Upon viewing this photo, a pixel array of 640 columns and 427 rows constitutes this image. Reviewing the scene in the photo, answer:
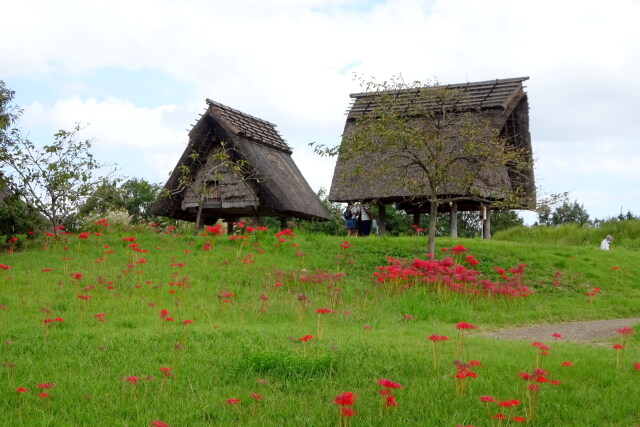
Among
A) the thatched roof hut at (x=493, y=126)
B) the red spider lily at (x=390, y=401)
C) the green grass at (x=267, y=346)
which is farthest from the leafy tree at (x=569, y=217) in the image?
the red spider lily at (x=390, y=401)

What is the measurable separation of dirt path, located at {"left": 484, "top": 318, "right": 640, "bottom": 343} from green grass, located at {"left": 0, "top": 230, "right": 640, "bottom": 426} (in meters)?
0.41

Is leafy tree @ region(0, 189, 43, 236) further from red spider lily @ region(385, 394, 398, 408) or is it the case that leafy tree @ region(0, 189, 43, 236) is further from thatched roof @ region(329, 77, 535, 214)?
red spider lily @ region(385, 394, 398, 408)

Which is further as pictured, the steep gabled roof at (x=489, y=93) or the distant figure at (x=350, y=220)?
the distant figure at (x=350, y=220)

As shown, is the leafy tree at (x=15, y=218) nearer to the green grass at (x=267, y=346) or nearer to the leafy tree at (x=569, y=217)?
the green grass at (x=267, y=346)

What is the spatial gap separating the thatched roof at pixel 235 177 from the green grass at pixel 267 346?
22.5 ft

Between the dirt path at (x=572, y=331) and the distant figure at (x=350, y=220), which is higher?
the distant figure at (x=350, y=220)

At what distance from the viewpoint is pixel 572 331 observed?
10.3 meters

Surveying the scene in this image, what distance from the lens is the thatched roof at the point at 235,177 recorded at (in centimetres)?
2145

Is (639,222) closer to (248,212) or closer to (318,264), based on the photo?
(248,212)

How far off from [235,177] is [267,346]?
15.2 m

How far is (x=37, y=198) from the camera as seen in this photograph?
15.6 metres

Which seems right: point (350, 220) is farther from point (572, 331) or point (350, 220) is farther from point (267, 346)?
point (267, 346)

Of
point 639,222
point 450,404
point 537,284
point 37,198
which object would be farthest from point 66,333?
point 639,222

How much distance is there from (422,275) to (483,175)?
9.35 meters
